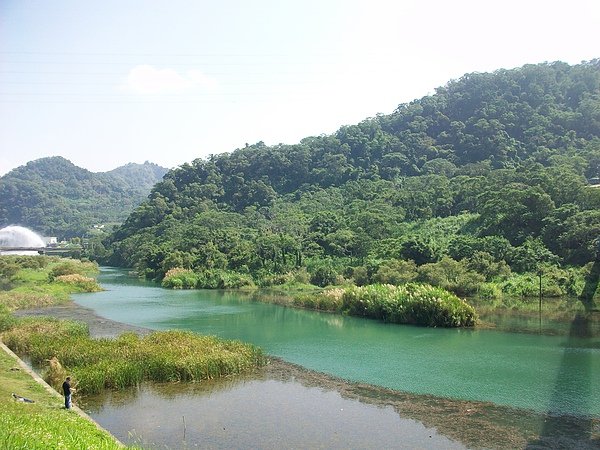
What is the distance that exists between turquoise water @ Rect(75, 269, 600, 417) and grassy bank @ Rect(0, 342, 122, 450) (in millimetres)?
10100

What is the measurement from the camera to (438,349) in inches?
952

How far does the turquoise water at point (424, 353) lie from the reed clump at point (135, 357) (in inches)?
140

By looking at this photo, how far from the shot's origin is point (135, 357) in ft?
62.4

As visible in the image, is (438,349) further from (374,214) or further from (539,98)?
(539,98)

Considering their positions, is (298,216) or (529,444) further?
(298,216)

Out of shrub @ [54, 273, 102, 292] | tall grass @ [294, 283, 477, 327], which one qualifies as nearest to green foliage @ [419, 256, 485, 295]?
tall grass @ [294, 283, 477, 327]

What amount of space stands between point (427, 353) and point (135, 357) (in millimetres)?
11823

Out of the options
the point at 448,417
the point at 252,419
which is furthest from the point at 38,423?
the point at 448,417

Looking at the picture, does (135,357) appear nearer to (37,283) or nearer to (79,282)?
(79,282)

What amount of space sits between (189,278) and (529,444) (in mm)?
48443

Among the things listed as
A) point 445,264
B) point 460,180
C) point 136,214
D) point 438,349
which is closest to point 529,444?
point 438,349

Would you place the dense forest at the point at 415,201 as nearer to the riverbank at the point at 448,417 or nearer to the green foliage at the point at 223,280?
the green foliage at the point at 223,280

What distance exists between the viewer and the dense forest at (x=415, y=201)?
44969 millimetres

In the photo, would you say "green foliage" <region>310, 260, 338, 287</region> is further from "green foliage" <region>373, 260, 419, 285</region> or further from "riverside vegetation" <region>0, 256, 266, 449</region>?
"riverside vegetation" <region>0, 256, 266, 449</region>
